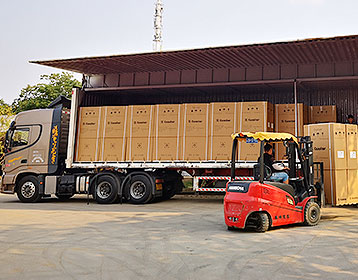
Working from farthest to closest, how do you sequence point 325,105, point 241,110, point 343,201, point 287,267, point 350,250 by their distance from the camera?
1. point 325,105
2. point 241,110
3. point 343,201
4. point 350,250
5. point 287,267

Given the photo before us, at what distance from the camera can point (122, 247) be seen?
561 cm

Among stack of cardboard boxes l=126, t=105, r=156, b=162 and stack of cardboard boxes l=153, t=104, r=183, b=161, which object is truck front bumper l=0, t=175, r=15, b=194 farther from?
stack of cardboard boxes l=153, t=104, r=183, b=161

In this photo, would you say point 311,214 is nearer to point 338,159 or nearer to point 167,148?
point 338,159

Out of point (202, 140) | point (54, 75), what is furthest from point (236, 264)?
point (54, 75)

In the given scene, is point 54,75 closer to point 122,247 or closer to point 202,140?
point 202,140

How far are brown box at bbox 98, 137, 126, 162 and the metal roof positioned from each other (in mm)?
2718

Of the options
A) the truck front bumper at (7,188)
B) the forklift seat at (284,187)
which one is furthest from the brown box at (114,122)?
the forklift seat at (284,187)

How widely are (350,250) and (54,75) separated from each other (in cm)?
2945

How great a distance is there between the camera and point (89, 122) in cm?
1261

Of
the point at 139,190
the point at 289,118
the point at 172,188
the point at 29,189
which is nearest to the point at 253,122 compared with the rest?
the point at 289,118

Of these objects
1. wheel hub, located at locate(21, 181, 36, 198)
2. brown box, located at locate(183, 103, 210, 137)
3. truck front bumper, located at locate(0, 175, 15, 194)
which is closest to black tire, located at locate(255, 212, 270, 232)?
brown box, located at locate(183, 103, 210, 137)

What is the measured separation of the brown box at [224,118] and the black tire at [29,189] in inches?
245

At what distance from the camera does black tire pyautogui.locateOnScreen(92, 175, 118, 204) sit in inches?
471

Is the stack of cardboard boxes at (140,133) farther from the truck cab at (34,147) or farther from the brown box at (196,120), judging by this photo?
the truck cab at (34,147)
